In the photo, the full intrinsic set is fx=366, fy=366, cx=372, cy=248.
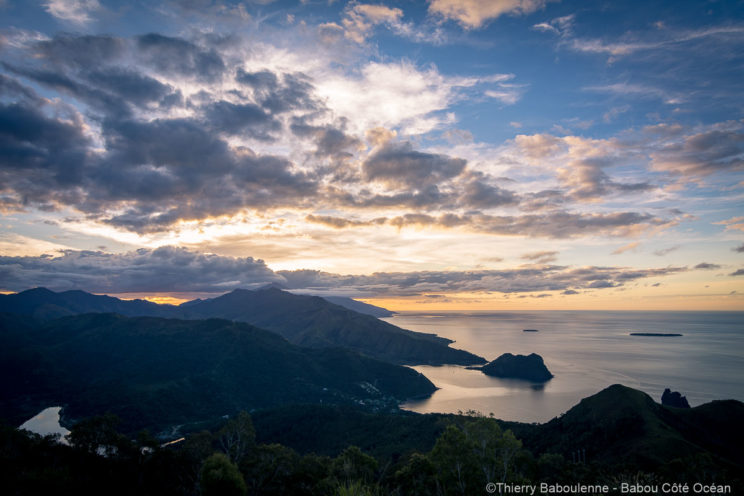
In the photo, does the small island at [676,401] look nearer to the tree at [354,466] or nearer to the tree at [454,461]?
the tree at [354,466]

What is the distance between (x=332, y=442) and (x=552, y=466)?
4744 inches

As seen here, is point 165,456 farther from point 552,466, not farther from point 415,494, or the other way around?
point 552,466

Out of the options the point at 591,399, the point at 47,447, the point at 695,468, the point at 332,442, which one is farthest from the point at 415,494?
the point at 332,442

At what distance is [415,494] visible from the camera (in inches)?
1706

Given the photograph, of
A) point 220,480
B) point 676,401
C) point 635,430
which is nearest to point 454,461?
point 220,480

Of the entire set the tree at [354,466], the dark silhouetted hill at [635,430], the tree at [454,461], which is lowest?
the dark silhouetted hill at [635,430]

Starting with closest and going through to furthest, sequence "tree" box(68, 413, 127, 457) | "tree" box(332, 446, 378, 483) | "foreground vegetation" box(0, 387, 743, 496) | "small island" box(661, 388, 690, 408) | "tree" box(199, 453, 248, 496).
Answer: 1. "tree" box(199, 453, 248, 496)
2. "foreground vegetation" box(0, 387, 743, 496)
3. "tree" box(332, 446, 378, 483)
4. "tree" box(68, 413, 127, 457)
5. "small island" box(661, 388, 690, 408)

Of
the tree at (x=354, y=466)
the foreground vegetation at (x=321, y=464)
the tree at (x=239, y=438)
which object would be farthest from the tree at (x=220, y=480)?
the tree at (x=239, y=438)

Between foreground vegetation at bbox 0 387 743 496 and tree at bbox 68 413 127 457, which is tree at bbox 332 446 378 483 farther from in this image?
tree at bbox 68 413 127 457

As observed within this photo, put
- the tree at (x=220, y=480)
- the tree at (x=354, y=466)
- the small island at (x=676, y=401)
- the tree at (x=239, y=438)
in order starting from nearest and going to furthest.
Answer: the tree at (x=220, y=480), the tree at (x=354, y=466), the tree at (x=239, y=438), the small island at (x=676, y=401)

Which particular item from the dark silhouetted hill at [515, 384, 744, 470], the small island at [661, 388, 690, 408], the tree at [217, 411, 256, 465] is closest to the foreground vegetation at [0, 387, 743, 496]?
the tree at [217, 411, 256, 465]

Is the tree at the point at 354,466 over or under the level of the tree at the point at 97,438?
over

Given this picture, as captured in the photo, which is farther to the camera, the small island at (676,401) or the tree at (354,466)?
the small island at (676,401)

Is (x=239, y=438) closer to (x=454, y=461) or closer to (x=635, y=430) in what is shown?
(x=454, y=461)
